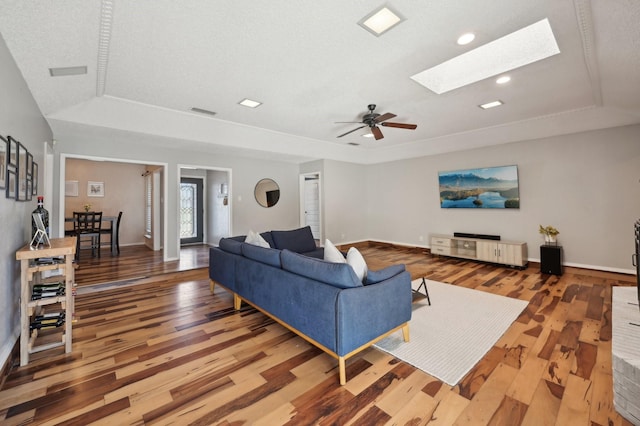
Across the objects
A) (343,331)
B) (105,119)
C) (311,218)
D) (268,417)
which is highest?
(105,119)

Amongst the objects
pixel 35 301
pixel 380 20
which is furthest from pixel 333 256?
pixel 35 301

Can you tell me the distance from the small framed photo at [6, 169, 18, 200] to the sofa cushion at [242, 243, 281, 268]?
1.92 meters

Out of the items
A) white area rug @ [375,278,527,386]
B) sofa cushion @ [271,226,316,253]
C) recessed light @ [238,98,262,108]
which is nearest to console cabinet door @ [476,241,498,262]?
white area rug @ [375,278,527,386]

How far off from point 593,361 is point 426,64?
3.02 metres

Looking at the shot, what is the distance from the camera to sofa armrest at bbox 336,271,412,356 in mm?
1891

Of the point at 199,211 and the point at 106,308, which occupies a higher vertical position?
the point at 199,211

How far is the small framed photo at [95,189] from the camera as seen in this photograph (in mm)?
7461

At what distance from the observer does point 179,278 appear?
451cm

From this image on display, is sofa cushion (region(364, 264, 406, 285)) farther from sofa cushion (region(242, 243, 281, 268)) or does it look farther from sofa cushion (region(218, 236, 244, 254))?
sofa cushion (region(218, 236, 244, 254))

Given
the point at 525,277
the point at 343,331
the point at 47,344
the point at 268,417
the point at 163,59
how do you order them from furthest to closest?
1. the point at 525,277
2. the point at 163,59
3. the point at 47,344
4. the point at 343,331
5. the point at 268,417

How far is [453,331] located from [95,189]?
30.0 feet

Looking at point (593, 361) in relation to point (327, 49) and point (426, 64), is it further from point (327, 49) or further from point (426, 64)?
point (327, 49)

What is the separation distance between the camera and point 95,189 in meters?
7.54

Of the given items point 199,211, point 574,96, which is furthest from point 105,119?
point 574,96
